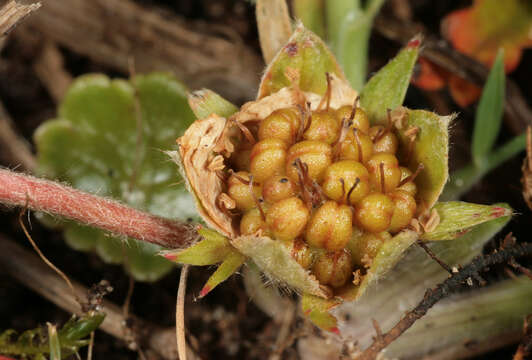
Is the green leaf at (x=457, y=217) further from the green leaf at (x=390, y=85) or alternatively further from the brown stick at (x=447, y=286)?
the green leaf at (x=390, y=85)

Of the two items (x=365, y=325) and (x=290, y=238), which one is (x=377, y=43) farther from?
(x=290, y=238)

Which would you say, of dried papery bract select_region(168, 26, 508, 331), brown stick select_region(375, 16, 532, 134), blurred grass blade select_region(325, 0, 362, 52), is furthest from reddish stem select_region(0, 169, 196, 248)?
brown stick select_region(375, 16, 532, 134)

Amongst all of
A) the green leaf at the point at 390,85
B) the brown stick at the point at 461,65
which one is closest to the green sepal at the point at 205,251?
the green leaf at the point at 390,85

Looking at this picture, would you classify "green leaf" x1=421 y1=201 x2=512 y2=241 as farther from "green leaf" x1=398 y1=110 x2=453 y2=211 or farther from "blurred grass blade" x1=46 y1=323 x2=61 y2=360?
"blurred grass blade" x1=46 y1=323 x2=61 y2=360

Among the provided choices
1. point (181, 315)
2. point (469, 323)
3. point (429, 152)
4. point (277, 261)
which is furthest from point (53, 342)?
point (469, 323)

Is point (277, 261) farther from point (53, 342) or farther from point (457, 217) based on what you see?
point (53, 342)

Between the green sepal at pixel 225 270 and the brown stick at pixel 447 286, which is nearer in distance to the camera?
the green sepal at pixel 225 270
